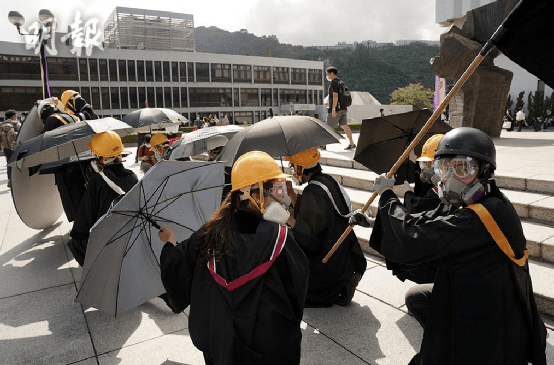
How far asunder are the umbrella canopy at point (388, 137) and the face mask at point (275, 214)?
197 cm

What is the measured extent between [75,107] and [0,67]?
46472 millimetres

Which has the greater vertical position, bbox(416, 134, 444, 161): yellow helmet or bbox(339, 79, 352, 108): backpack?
bbox(339, 79, 352, 108): backpack

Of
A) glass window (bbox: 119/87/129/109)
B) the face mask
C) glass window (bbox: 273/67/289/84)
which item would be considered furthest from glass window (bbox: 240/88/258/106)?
the face mask

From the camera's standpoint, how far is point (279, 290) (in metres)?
2.26

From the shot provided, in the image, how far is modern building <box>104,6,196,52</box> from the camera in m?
66.2

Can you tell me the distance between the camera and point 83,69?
49.4m

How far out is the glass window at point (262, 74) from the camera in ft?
206

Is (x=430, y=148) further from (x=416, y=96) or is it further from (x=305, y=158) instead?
(x=416, y=96)

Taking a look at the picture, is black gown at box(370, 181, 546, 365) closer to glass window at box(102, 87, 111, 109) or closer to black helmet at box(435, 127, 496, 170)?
black helmet at box(435, 127, 496, 170)

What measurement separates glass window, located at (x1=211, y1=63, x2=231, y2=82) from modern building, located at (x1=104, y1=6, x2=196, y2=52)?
14331 millimetres

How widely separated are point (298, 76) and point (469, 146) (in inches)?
2653

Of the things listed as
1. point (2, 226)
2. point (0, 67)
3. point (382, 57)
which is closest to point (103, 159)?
point (2, 226)

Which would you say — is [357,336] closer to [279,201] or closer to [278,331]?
[278,331]

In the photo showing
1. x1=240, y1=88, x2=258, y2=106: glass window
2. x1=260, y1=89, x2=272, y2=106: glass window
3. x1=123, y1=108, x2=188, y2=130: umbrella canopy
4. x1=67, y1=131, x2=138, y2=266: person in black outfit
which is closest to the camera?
x1=67, y1=131, x2=138, y2=266: person in black outfit
